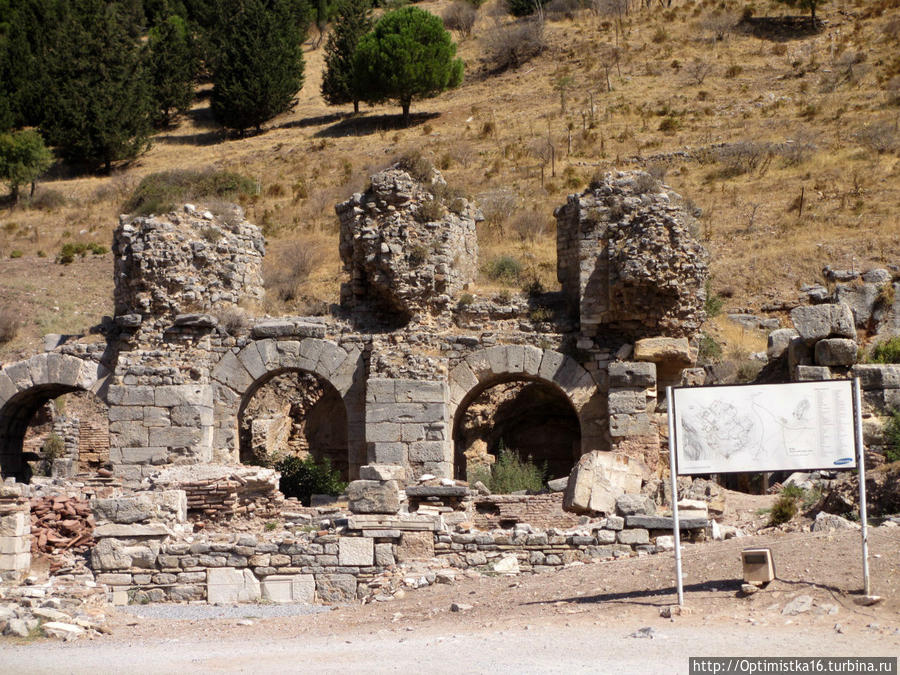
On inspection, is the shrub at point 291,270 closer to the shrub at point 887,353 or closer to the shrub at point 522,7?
the shrub at point 887,353

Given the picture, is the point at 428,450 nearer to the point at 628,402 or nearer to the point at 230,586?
the point at 628,402

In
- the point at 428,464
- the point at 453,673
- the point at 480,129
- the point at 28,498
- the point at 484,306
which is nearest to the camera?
the point at 453,673

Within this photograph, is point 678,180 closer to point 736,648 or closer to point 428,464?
point 428,464


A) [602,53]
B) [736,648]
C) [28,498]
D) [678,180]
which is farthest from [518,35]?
→ [736,648]

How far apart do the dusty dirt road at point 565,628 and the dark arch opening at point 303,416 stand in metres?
11.2

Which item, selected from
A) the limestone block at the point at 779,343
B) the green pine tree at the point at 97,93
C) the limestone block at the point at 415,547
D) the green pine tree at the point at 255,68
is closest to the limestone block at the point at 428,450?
the limestone block at the point at 415,547

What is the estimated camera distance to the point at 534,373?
16109mm

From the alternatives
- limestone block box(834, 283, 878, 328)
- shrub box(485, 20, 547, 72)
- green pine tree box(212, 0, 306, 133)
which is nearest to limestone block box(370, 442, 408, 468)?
limestone block box(834, 283, 878, 328)

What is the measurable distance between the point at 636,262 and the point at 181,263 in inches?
273

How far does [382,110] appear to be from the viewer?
42.8 m

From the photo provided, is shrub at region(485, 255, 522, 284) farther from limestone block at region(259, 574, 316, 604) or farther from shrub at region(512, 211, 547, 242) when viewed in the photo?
limestone block at region(259, 574, 316, 604)

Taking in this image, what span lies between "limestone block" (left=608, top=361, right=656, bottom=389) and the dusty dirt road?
558cm

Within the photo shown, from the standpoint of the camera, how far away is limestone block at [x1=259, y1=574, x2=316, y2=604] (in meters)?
10.6

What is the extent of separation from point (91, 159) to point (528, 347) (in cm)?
3036
